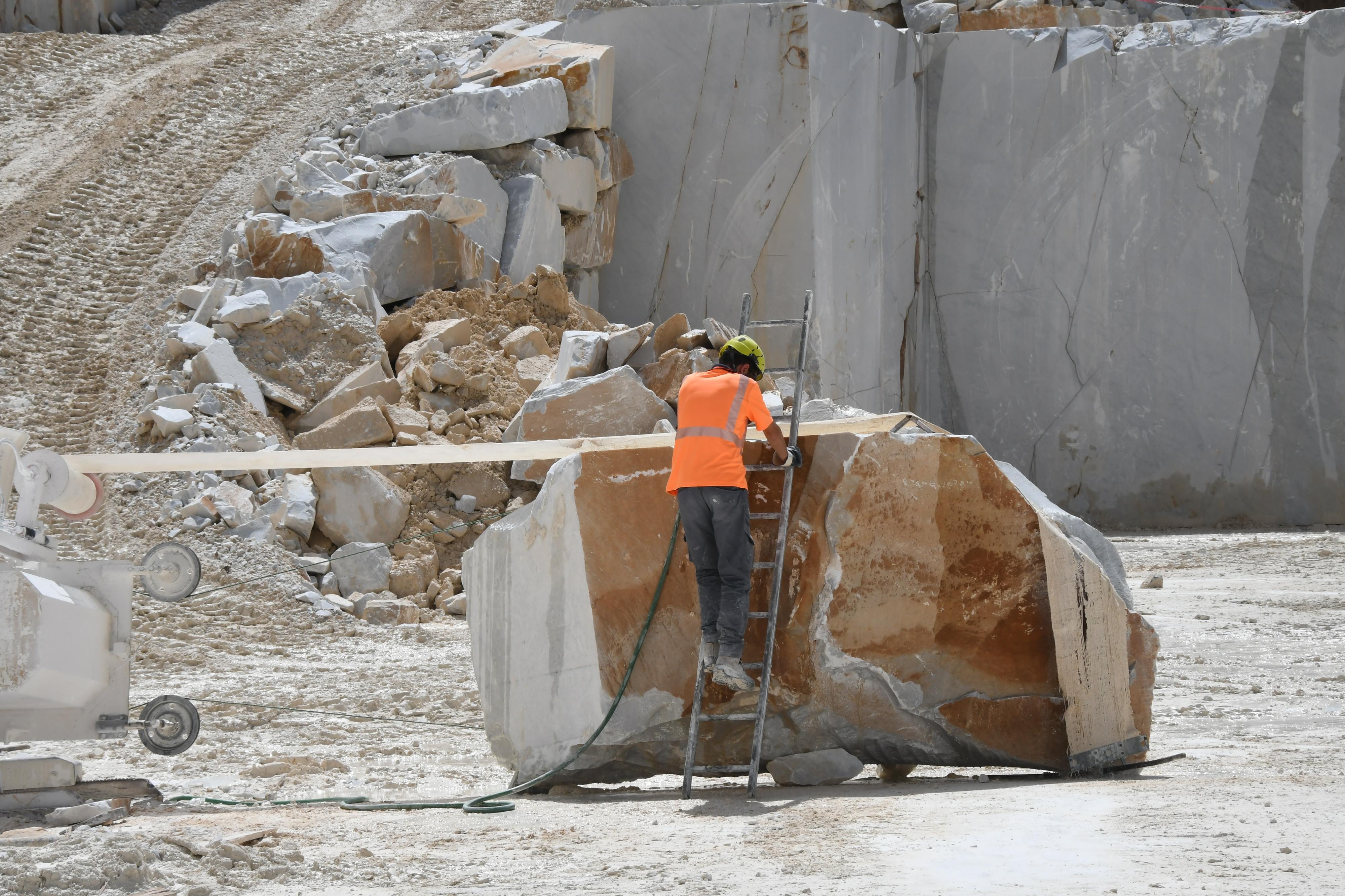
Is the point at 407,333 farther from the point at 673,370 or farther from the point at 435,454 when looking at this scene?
the point at 435,454

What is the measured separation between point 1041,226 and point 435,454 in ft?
30.6

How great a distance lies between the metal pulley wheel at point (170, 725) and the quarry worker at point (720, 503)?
1777 mm

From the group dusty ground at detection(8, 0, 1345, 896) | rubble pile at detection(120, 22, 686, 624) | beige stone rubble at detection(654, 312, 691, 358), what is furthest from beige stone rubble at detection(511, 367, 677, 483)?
dusty ground at detection(8, 0, 1345, 896)

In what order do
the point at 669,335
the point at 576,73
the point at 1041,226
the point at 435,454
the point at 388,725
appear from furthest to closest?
the point at 1041,226 → the point at 576,73 → the point at 669,335 → the point at 388,725 → the point at 435,454

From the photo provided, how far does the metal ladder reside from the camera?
4.46 metres

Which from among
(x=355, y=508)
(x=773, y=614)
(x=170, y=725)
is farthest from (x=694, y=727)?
(x=355, y=508)

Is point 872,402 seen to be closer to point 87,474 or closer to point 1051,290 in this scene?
point 1051,290

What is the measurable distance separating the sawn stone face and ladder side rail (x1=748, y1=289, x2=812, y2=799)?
0.08 meters

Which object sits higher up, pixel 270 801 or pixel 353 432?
pixel 353 432

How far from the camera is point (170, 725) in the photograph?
464cm

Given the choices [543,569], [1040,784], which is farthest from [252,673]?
[1040,784]

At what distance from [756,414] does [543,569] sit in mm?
954

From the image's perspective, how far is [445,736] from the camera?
5754 millimetres

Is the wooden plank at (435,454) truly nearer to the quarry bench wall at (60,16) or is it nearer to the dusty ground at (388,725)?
the dusty ground at (388,725)
